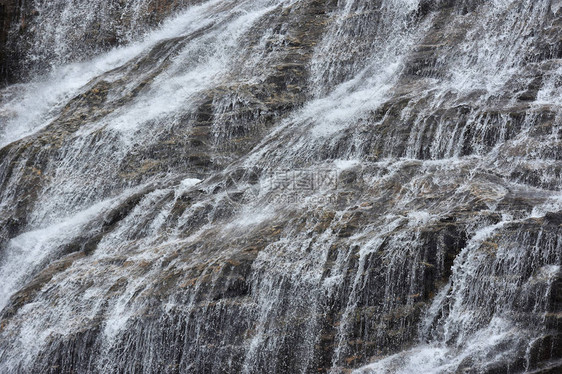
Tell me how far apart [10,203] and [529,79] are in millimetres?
9872

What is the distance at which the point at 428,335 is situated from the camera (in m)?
6.87

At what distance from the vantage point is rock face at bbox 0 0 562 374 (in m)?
7.07

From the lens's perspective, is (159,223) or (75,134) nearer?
(159,223)

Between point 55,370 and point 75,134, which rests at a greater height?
point 75,134

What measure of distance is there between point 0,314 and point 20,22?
10.2 meters

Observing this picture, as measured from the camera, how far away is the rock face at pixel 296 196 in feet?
23.2

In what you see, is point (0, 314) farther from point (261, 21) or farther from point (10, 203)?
point (261, 21)

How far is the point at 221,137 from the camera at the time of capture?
38.5ft

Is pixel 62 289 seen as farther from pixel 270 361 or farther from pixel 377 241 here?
pixel 377 241

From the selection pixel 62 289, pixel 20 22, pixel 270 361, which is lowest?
pixel 270 361

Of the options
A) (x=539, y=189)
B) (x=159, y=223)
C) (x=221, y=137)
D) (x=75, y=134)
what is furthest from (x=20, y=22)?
(x=539, y=189)

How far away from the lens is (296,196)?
30.9 ft

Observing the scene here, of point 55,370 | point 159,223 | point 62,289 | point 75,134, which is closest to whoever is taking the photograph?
point 55,370

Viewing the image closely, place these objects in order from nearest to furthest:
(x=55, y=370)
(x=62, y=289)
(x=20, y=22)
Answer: (x=55, y=370), (x=62, y=289), (x=20, y=22)
